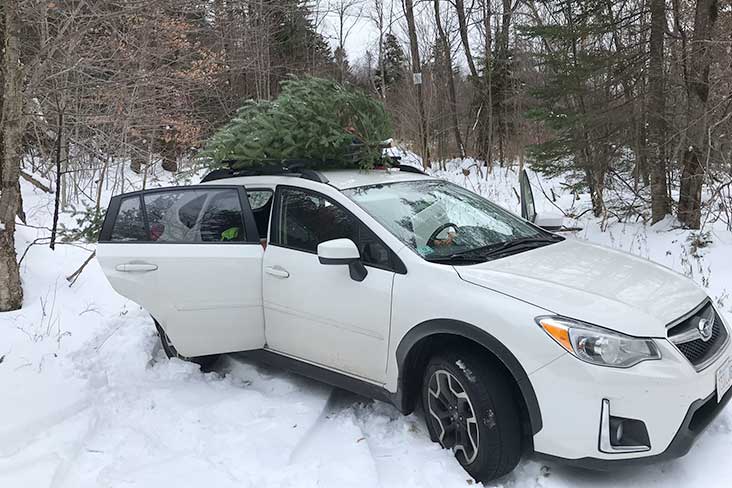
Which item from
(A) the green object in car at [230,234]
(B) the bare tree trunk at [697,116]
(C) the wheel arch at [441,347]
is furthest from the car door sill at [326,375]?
(B) the bare tree trunk at [697,116]

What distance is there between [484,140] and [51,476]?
61.9ft

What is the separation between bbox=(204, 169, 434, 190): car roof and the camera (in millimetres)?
3705

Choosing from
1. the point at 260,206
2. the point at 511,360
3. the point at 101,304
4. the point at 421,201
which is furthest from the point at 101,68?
the point at 511,360

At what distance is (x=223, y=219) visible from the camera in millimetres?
3975

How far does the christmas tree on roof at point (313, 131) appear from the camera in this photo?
4070 millimetres

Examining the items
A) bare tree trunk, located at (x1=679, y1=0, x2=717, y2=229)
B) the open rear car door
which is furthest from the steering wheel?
bare tree trunk, located at (x1=679, y1=0, x2=717, y2=229)

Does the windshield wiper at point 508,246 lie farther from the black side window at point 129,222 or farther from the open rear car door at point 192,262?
the black side window at point 129,222

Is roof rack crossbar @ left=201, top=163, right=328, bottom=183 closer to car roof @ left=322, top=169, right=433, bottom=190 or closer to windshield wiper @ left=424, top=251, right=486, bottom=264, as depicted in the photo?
car roof @ left=322, top=169, right=433, bottom=190

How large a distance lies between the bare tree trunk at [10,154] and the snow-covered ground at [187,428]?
0.87 ft

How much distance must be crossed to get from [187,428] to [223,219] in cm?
146

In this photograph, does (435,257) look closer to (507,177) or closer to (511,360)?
(511,360)

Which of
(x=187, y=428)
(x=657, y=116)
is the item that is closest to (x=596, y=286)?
(x=187, y=428)

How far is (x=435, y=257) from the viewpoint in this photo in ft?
10.2

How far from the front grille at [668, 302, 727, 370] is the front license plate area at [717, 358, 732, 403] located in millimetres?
80
